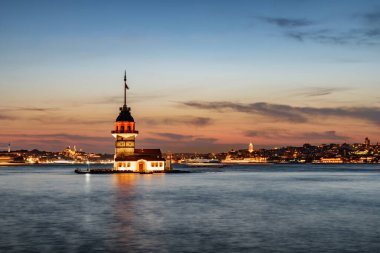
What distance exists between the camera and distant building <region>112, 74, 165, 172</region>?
375 ft

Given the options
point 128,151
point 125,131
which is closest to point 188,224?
point 125,131

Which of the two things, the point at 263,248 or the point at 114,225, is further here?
the point at 114,225

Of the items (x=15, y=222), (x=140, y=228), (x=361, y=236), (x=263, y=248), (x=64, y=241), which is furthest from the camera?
(x=15, y=222)

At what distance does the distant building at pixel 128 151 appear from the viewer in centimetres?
11425

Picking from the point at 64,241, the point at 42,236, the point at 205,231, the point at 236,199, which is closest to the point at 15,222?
the point at 42,236

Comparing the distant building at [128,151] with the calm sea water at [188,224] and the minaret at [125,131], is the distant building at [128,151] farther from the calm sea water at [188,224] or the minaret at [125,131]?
the calm sea water at [188,224]

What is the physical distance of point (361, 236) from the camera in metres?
32.5

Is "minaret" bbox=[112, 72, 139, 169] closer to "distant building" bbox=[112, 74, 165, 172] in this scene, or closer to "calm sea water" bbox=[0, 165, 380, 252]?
"distant building" bbox=[112, 74, 165, 172]

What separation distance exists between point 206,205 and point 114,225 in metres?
15.9

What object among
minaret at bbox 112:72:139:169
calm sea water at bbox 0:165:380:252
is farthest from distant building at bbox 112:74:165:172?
calm sea water at bbox 0:165:380:252

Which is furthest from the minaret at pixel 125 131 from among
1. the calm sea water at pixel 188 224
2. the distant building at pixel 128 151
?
the calm sea water at pixel 188 224

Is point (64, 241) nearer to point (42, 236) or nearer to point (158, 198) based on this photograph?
point (42, 236)

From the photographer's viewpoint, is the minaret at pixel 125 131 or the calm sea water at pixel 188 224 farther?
the minaret at pixel 125 131

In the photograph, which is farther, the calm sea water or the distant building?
the distant building
